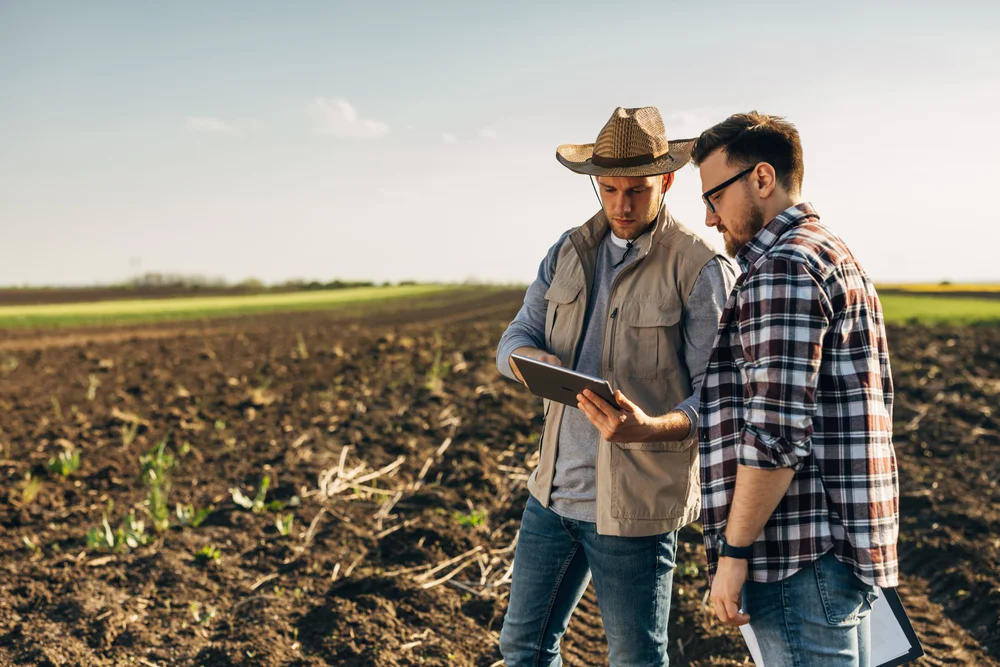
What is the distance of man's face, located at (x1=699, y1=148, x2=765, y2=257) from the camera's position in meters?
2.00

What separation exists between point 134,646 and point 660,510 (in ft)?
9.88

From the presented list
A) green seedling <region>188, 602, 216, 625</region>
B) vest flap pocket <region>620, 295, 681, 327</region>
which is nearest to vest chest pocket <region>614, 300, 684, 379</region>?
vest flap pocket <region>620, 295, 681, 327</region>

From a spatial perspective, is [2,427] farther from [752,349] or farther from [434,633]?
[752,349]

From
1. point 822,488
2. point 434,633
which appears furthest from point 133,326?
point 822,488

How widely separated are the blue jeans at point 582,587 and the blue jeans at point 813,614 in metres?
0.49

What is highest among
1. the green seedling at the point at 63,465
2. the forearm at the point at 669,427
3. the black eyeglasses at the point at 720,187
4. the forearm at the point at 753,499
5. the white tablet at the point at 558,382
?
the black eyeglasses at the point at 720,187

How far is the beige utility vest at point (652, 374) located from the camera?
2.37 meters

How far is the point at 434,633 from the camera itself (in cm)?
414

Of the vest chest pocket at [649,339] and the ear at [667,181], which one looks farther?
the ear at [667,181]

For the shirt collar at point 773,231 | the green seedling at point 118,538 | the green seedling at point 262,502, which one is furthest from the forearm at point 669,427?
the green seedling at point 118,538

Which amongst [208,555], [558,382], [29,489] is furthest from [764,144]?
[29,489]

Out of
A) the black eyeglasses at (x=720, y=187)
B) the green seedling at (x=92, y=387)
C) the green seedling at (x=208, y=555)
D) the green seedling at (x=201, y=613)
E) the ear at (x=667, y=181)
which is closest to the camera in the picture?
the black eyeglasses at (x=720, y=187)

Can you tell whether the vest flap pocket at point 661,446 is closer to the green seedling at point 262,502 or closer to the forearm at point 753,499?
the forearm at point 753,499

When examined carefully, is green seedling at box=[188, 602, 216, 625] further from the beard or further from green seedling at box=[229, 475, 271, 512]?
the beard
